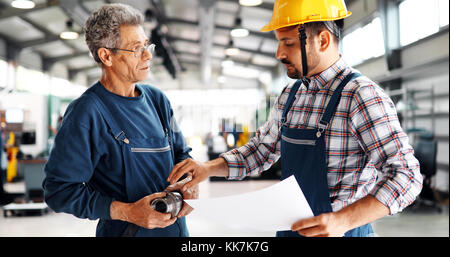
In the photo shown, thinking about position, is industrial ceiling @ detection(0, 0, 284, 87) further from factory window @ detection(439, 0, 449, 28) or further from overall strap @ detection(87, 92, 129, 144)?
overall strap @ detection(87, 92, 129, 144)

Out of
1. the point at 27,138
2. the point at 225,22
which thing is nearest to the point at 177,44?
the point at 225,22

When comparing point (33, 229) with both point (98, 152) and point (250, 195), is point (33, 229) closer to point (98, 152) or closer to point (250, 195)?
point (98, 152)

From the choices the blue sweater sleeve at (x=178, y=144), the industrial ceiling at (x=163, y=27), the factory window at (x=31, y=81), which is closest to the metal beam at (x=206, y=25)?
the industrial ceiling at (x=163, y=27)

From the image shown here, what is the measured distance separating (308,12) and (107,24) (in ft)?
2.53

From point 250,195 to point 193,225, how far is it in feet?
15.7

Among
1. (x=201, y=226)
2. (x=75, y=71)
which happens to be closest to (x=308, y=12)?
(x=201, y=226)

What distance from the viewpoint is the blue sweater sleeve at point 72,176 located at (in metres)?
1.32

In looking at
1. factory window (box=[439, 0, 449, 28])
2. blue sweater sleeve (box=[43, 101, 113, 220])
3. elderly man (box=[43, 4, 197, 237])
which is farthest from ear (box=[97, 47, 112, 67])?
factory window (box=[439, 0, 449, 28])

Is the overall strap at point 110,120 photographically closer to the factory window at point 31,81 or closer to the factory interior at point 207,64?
the factory interior at point 207,64

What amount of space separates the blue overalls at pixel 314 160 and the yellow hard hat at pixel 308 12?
0.81ft

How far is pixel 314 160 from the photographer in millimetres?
1339

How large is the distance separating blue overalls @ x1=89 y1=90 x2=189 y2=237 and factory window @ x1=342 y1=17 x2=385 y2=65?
24.4ft

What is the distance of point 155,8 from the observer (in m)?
11.4

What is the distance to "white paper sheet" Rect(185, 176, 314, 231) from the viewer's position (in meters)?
Answer: 0.97
